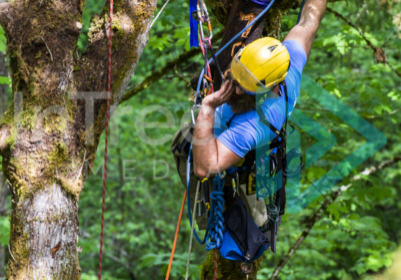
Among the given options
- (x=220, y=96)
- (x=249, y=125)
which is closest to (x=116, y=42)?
(x=220, y=96)

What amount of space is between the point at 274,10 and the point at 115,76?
1.12 m

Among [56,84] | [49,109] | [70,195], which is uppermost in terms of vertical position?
[56,84]

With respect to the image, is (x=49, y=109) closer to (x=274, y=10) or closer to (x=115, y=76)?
(x=115, y=76)

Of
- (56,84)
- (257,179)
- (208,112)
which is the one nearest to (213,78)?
(208,112)

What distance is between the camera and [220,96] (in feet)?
6.37

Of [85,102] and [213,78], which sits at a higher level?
[213,78]

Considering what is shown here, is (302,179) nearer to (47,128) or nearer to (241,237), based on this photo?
(241,237)

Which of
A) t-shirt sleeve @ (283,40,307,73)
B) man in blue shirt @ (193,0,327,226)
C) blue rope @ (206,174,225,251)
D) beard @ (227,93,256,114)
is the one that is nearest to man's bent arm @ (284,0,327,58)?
t-shirt sleeve @ (283,40,307,73)

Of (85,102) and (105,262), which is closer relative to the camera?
(85,102)

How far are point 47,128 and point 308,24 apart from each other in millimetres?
1755

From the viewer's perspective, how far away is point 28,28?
206cm

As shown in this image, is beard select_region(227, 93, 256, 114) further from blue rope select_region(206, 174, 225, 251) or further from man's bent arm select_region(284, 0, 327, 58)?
man's bent arm select_region(284, 0, 327, 58)

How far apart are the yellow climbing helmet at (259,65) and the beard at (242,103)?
0.15 feet

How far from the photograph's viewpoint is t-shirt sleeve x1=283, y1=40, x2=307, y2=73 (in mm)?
2232
